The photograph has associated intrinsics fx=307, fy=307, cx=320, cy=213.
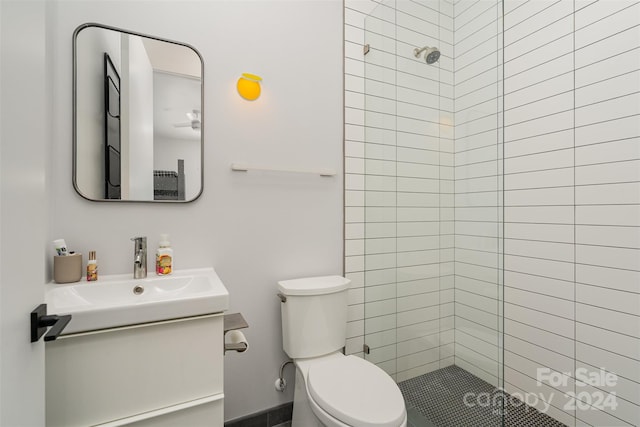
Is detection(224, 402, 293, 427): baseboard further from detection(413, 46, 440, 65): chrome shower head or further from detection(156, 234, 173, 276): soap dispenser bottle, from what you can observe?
detection(413, 46, 440, 65): chrome shower head

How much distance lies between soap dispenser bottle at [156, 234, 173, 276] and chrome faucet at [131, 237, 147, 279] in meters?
0.05

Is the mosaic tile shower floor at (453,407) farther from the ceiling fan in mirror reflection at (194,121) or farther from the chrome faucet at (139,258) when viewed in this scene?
the ceiling fan in mirror reflection at (194,121)

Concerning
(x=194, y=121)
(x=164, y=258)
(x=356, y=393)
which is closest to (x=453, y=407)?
(x=356, y=393)

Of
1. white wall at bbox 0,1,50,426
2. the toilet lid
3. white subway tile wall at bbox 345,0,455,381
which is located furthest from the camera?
white subway tile wall at bbox 345,0,455,381

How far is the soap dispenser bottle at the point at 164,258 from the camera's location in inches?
52.6

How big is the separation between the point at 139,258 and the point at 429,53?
1.67 m

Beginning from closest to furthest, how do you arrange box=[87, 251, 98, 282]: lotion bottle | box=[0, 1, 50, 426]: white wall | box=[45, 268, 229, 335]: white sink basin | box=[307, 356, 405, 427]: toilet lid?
box=[0, 1, 50, 426]: white wall → box=[45, 268, 229, 335]: white sink basin → box=[307, 356, 405, 427]: toilet lid → box=[87, 251, 98, 282]: lotion bottle

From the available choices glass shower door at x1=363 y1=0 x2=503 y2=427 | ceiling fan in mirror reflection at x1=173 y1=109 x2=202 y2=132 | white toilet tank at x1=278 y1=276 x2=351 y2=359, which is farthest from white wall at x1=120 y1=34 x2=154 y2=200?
glass shower door at x1=363 y1=0 x2=503 y2=427

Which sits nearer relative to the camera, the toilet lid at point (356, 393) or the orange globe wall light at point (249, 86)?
the toilet lid at point (356, 393)

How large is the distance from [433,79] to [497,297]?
1.06 meters

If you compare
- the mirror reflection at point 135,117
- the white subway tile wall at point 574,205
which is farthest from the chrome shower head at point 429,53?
the mirror reflection at point 135,117

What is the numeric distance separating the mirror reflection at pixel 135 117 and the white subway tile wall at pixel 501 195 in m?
0.88

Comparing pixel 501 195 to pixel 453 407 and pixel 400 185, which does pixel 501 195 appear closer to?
pixel 400 185

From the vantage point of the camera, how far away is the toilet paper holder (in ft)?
4.18
